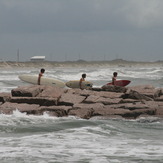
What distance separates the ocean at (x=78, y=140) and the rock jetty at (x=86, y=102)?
35cm

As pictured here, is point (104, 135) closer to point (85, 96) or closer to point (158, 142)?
point (158, 142)

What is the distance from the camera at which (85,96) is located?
1392cm

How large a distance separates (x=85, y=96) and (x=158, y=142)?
573 cm

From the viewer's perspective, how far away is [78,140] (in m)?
8.53

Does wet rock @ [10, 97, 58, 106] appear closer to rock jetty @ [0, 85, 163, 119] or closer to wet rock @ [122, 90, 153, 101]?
rock jetty @ [0, 85, 163, 119]

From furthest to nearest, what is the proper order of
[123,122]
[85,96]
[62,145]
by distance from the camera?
1. [85,96]
2. [123,122]
3. [62,145]

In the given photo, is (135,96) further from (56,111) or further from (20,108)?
(20,108)

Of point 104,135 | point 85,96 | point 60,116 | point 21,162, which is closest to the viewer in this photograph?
point 21,162

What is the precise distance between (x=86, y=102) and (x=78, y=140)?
175 inches

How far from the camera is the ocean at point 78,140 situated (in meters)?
7.04

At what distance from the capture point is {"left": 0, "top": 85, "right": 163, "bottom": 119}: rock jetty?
11820mm

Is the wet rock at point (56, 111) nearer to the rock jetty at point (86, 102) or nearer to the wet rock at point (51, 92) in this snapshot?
the rock jetty at point (86, 102)

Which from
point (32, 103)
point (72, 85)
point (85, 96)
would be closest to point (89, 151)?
point (32, 103)

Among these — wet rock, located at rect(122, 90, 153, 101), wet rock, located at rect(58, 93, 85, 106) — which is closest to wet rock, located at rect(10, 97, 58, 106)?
wet rock, located at rect(58, 93, 85, 106)
